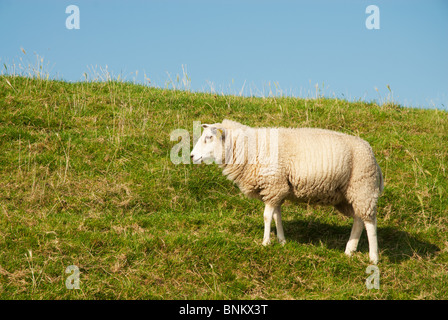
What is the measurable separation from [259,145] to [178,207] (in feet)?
6.64

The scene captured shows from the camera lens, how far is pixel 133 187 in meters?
8.66

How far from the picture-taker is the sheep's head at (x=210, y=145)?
7.36m

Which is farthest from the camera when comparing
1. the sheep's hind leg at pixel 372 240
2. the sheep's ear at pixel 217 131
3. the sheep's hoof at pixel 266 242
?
the sheep's ear at pixel 217 131

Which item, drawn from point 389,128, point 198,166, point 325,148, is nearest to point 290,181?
point 325,148

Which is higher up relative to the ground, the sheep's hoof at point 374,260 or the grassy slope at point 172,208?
the grassy slope at point 172,208

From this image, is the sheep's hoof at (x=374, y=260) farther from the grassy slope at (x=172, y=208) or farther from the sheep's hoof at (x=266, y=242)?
the sheep's hoof at (x=266, y=242)

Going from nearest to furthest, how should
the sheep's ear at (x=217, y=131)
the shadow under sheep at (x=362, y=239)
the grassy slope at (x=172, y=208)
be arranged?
the grassy slope at (x=172, y=208) < the sheep's ear at (x=217, y=131) < the shadow under sheep at (x=362, y=239)

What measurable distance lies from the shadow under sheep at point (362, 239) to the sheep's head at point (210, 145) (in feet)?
5.99

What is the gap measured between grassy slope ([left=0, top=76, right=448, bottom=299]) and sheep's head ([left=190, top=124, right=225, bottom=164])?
112cm

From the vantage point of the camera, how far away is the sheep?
6.98 meters

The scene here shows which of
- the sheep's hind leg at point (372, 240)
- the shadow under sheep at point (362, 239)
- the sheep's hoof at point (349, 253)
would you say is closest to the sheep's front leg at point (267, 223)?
the shadow under sheep at point (362, 239)

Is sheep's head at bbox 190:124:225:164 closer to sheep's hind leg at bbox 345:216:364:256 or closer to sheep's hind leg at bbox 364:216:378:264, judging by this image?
sheep's hind leg at bbox 345:216:364:256

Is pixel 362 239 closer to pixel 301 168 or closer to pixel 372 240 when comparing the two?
pixel 372 240

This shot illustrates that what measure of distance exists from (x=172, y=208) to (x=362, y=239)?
3.26 metres
